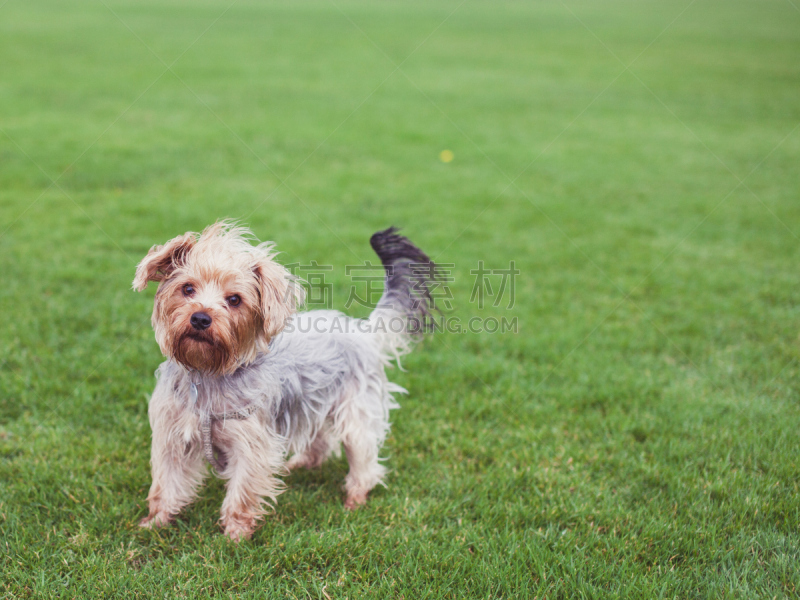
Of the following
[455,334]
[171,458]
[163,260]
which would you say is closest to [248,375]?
[171,458]

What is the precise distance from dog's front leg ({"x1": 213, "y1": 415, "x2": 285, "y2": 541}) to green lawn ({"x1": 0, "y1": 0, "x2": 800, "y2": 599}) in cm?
12

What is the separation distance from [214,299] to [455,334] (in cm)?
313

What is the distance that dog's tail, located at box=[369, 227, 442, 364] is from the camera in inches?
157

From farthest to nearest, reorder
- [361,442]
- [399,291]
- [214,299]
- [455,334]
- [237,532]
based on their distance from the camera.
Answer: [455,334], [399,291], [361,442], [237,532], [214,299]

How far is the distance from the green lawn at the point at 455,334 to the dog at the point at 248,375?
270 millimetres

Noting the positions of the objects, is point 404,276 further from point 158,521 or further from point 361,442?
point 158,521

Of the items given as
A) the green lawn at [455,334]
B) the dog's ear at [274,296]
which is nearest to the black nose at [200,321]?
the dog's ear at [274,296]

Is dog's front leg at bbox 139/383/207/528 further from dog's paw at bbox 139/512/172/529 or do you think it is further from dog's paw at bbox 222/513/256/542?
dog's paw at bbox 222/513/256/542

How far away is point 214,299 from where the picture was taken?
3145mm

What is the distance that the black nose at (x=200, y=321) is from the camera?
3.03 meters

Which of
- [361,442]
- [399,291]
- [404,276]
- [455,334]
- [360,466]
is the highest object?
[404,276]

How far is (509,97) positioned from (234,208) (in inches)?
427

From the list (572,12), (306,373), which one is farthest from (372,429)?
(572,12)

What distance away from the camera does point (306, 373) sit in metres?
3.62
